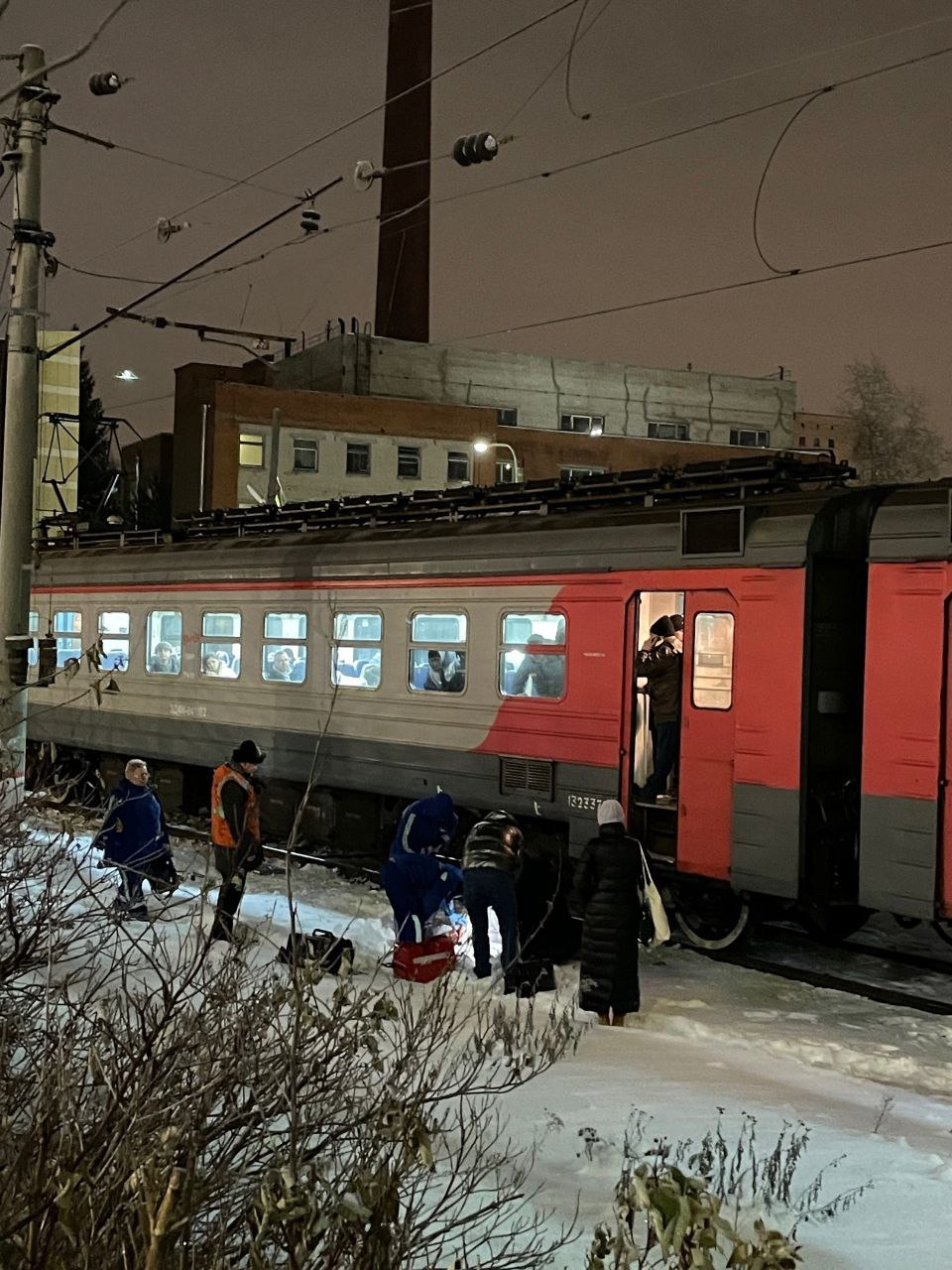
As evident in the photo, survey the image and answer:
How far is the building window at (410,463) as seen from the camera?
50.7 meters

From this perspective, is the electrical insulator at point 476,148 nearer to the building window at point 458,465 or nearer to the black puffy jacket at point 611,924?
the black puffy jacket at point 611,924

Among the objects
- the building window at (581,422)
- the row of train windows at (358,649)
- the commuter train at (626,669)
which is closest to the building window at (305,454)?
the building window at (581,422)

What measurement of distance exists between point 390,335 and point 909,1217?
180 feet

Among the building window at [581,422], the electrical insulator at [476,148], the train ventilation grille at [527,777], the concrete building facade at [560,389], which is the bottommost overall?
the train ventilation grille at [527,777]

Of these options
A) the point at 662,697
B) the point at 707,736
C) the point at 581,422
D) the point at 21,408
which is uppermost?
the point at 581,422

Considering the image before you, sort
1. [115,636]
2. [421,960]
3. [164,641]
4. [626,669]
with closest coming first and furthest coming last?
[421,960], [626,669], [164,641], [115,636]

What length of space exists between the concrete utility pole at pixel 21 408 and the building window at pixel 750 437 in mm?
53773

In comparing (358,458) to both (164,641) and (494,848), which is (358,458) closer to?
(164,641)

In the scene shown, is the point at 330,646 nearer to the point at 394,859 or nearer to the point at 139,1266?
the point at 394,859

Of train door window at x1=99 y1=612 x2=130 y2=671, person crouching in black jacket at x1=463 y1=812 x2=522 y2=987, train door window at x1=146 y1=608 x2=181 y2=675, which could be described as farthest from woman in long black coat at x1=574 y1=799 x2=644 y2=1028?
train door window at x1=99 y1=612 x2=130 y2=671

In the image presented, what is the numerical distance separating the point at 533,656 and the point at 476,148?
448 cm

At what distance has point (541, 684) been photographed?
40.3ft

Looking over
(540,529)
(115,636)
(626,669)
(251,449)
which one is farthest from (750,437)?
(626,669)

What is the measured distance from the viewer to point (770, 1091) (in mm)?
7488
